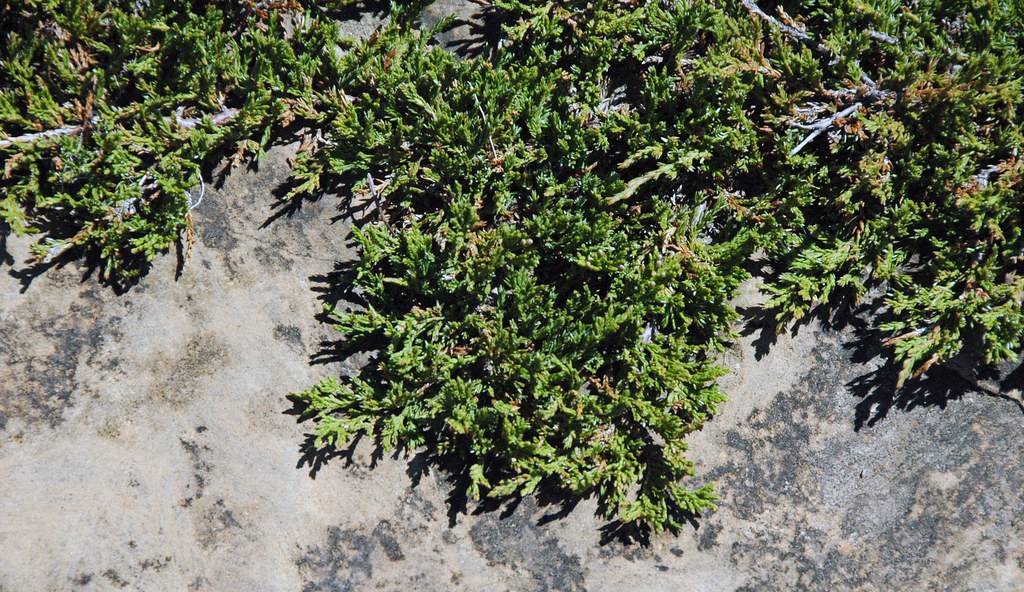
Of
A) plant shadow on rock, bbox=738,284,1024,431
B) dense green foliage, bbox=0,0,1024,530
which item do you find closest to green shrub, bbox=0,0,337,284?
dense green foliage, bbox=0,0,1024,530

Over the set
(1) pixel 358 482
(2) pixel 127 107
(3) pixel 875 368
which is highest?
(3) pixel 875 368

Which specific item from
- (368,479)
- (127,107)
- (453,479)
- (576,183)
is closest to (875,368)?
(576,183)

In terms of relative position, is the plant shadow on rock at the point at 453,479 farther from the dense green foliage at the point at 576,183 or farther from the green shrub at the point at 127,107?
the green shrub at the point at 127,107

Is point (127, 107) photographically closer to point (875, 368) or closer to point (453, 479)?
point (453, 479)

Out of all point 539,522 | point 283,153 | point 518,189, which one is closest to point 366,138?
point 283,153

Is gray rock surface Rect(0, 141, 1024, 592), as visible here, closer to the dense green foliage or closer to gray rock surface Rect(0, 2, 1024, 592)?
gray rock surface Rect(0, 2, 1024, 592)
